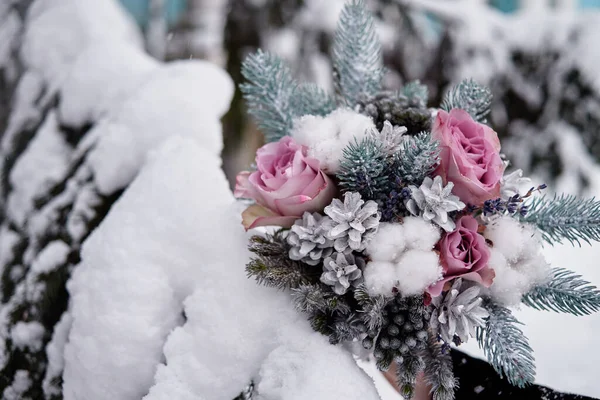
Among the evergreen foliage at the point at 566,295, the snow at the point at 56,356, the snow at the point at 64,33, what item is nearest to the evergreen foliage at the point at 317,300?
the evergreen foliage at the point at 566,295

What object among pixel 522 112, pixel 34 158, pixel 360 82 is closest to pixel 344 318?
pixel 360 82

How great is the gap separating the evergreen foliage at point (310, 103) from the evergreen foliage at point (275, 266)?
190 mm

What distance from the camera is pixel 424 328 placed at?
0.48 meters

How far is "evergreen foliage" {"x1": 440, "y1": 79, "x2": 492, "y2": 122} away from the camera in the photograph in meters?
0.58

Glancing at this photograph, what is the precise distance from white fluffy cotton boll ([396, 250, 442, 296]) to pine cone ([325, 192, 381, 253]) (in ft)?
0.15

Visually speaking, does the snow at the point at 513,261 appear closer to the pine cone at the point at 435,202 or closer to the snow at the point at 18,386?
the pine cone at the point at 435,202

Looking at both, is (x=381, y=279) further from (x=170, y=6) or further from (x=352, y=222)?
(x=170, y=6)

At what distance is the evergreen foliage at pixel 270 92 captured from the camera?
2.02ft

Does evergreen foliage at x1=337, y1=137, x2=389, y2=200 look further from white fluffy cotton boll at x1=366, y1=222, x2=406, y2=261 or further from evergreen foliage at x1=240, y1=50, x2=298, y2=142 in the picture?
evergreen foliage at x1=240, y1=50, x2=298, y2=142

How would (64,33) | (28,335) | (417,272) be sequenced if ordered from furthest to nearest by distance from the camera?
(64,33) → (28,335) → (417,272)

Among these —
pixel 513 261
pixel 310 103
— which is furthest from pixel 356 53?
pixel 513 261

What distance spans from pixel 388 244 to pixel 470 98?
0.23 m

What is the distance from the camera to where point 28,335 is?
68cm

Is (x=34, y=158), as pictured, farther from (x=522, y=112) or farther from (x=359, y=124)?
(x=522, y=112)
